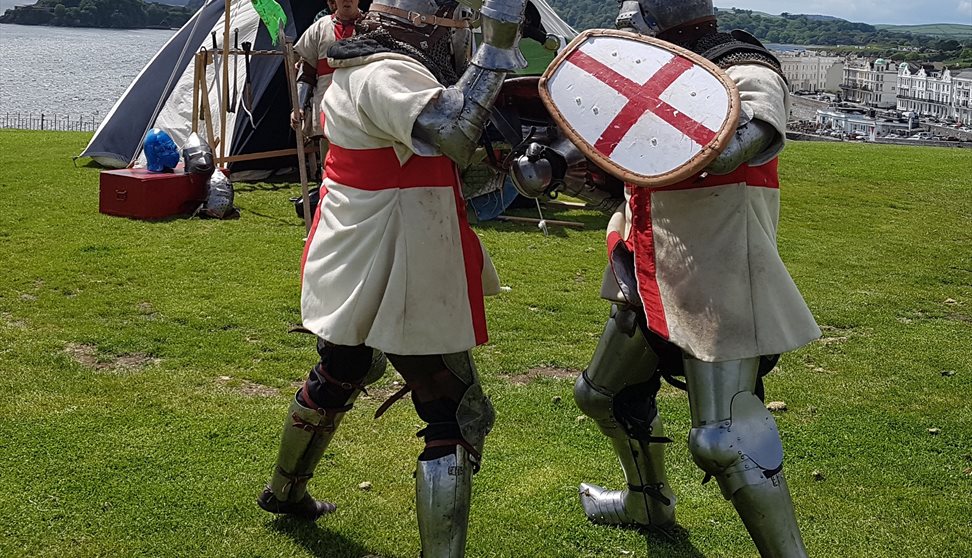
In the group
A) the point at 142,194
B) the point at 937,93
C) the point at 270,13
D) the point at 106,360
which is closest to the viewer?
the point at 106,360

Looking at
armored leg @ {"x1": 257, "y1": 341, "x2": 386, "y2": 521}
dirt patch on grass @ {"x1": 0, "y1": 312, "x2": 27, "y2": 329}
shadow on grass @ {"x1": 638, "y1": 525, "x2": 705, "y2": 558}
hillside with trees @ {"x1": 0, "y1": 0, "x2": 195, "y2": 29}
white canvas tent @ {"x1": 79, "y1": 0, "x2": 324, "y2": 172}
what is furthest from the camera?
hillside with trees @ {"x1": 0, "y1": 0, "x2": 195, "y2": 29}

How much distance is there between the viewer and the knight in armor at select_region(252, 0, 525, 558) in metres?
3.08

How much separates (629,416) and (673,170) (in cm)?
149

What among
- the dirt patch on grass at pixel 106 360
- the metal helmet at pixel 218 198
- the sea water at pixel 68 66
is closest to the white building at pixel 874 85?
the sea water at pixel 68 66

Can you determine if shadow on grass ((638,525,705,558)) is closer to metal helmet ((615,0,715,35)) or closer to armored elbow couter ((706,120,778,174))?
armored elbow couter ((706,120,778,174))

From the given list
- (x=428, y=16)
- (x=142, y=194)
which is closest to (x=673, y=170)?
(x=428, y=16)

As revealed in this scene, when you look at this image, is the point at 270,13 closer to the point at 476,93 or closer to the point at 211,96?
the point at 211,96

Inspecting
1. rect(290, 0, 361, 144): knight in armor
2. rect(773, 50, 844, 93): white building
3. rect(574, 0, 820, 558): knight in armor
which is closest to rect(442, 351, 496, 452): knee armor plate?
rect(574, 0, 820, 558): knight in armor

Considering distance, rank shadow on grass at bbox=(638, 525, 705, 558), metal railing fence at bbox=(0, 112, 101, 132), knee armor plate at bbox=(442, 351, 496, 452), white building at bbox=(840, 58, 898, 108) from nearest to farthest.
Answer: knee armor plate at bbox=(442, 351, 496, 452) < shadow on grass at bbox=(638, 525, 705, 558) < metal railing fence at bbox=(0, 112, 101, 132) < white building at bbox=(840, 58, 898, 108)

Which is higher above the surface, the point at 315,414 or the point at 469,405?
the point at 469,405

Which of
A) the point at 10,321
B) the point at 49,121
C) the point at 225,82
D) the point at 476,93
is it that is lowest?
the point at 49,121

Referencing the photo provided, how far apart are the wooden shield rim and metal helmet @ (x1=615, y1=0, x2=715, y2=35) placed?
0.19 metres

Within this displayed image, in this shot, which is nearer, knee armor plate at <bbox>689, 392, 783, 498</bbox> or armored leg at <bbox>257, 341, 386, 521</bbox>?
knee armor plate at <bbox>689, 392, 783, 498</bbox>

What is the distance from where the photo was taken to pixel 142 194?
9984 millimetres
